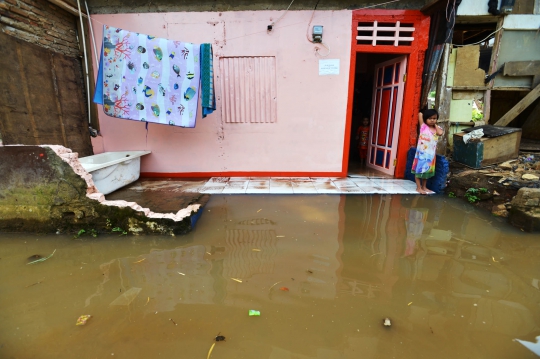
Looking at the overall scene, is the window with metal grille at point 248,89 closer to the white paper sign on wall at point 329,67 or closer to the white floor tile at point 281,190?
the white paper sign on wall at point 329,67

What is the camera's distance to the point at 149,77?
4.70 meters

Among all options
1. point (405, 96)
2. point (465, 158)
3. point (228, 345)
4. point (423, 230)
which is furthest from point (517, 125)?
point (228, 345)

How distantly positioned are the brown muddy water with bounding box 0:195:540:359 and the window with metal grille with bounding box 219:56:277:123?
2.57m

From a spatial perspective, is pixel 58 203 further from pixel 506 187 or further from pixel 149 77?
pixel 506 187

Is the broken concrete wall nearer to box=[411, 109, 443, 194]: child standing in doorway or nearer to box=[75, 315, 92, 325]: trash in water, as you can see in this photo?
box=[75, 315, 92, 325]: trash in water

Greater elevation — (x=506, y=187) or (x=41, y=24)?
(x=41, y=24)

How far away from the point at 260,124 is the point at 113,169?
8.95 feet

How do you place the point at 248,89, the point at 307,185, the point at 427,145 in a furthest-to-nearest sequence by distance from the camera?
1. the point at 248,89
2. the point at 307,185
3. the point at 427,145

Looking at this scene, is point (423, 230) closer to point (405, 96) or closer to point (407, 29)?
point (405, 96)

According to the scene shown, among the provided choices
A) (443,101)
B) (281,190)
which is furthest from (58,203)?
(443,101)

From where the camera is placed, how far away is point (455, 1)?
4660 mm

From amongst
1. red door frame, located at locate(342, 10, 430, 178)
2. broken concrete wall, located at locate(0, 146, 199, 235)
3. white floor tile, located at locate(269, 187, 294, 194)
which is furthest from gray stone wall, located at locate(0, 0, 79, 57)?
red door frame, located at locate(342, 10, 430, 178)

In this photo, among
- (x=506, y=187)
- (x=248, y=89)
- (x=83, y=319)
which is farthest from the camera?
(x=248, y=89)

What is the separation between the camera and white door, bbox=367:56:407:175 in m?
5.55
